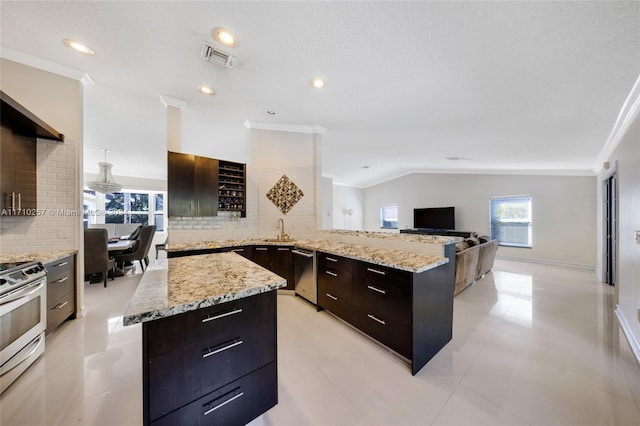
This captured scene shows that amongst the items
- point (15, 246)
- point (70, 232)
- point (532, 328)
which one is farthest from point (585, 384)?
point (15, 246)

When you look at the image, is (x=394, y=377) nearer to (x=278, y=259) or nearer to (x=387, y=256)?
(x=387, y=256)

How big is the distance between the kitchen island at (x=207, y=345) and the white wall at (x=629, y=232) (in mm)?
3255

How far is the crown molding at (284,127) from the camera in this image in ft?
12.3

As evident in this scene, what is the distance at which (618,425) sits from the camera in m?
1.35

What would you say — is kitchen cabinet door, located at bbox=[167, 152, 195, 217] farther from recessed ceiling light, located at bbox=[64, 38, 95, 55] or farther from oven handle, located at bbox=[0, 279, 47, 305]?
oven handle, located at bbox=[0, 279, 47, 305]

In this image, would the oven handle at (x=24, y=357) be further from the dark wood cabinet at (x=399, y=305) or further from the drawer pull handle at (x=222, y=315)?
the dark wood cabinet at (x=399, y=305)

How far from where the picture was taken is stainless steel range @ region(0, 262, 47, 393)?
1.55m

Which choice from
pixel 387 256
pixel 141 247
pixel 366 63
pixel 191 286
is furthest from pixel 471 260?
pixel 141 247

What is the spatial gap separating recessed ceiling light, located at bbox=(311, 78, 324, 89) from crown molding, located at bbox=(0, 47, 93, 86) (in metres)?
2.50

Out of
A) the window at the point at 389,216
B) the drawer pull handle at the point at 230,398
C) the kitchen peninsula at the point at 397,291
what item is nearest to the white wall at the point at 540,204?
the window at the point at 389,216

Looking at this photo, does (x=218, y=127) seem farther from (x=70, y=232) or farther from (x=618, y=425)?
(x=618, y=425)

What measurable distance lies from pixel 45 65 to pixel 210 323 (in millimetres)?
3402

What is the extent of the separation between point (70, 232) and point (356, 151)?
16.1 feet

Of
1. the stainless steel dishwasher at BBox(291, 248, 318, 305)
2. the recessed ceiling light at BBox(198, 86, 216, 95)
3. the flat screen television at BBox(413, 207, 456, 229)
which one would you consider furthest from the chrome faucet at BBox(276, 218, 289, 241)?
the flat screen television at BBox(413, 207, 456, 229)
